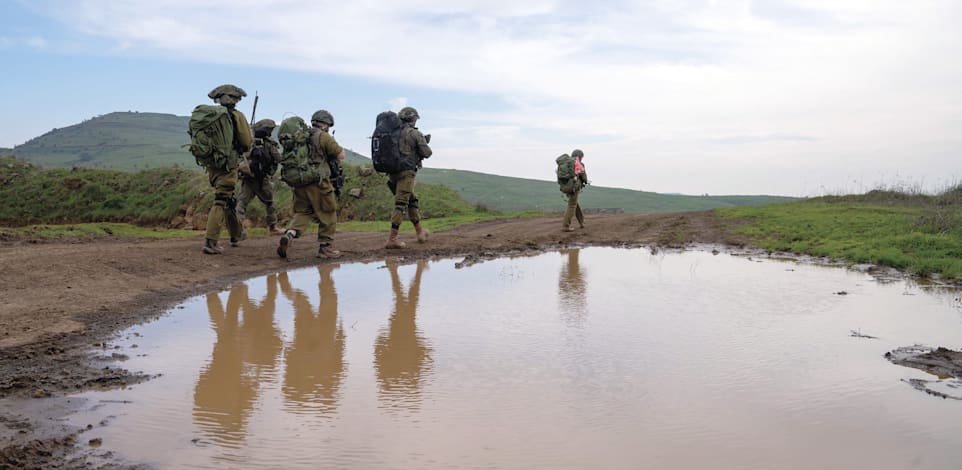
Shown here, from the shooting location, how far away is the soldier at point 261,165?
13844mm

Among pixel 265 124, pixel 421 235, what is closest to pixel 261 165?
pixel 265 124

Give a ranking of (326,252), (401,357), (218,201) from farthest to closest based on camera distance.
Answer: (326,252)
(218,201)
(401,357)

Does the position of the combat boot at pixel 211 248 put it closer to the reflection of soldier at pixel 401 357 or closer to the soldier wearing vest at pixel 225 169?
the soldier wearing vest at pixel 225 169

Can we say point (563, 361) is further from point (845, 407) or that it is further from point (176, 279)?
point (176, 279)

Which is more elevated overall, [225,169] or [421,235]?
[225,169]

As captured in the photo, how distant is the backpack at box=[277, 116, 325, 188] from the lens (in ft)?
37.7

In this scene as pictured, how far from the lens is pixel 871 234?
14039 millimetres

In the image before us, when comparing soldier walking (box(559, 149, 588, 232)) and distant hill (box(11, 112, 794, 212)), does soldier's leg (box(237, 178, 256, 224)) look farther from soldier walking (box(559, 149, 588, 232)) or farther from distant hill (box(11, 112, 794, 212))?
distant hill (box(11, 112, 794, 212))

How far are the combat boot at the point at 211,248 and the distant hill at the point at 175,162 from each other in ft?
65.4

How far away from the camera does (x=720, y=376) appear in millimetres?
5137

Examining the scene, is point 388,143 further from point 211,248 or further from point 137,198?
point 137,198

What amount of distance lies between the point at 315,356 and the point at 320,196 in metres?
6.54

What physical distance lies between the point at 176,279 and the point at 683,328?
6291 mm

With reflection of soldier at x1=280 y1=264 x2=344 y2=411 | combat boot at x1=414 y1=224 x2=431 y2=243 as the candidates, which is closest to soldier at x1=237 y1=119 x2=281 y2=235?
combat boot at x1=414 y1=224 x2=431 y2=243
